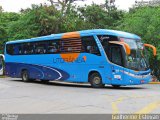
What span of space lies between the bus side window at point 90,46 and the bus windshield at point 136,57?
178 centimetres

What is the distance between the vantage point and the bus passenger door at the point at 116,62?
21406 millimetres

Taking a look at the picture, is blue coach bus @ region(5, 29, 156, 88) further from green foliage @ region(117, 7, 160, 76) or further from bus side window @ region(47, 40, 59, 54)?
green foliage @ region(117, 7, 160, 76)

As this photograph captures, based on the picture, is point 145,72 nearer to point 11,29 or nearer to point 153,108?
point 153,108

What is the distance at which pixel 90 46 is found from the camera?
22.8 meters

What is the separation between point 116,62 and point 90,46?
2.05 m

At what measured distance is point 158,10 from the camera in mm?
33156

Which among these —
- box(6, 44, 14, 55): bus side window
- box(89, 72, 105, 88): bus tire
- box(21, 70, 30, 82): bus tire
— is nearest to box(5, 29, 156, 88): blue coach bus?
box(89, 72, 105, 88): bus tire

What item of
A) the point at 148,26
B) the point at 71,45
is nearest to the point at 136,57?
the point at 71,45

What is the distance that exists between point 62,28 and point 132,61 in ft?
70.8

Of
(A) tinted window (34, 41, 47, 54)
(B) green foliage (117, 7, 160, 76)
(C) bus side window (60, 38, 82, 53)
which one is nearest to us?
(C) bus side window (60, 38, 82, 53)

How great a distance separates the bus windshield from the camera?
70.5 ft

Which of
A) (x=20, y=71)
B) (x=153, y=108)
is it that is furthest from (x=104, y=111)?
(x=20, y=71)

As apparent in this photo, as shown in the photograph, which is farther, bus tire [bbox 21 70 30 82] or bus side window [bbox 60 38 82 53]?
bus tire [bbox 21 70 30 82]

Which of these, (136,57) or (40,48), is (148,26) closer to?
(40,48)
